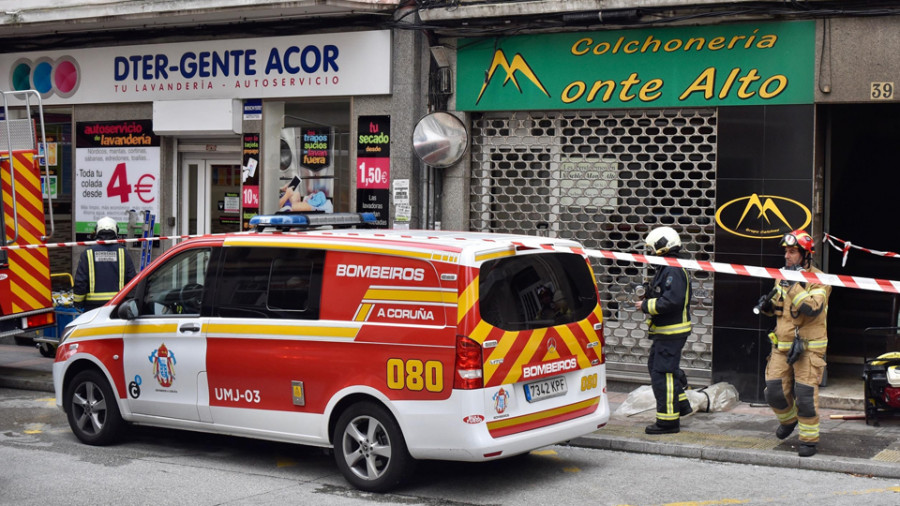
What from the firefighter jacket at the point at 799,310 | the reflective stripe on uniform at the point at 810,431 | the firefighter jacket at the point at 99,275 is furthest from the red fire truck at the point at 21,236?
the reflective stripe on uniform at the point at 810,431

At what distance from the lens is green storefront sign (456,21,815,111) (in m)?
11.1

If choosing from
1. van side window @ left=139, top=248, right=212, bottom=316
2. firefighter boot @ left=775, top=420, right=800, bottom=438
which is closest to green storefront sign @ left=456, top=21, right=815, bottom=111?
firefighter boot @ left=775, top=420, right=800, bottom=438

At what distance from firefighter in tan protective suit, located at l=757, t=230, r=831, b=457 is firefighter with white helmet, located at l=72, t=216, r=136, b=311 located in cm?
688

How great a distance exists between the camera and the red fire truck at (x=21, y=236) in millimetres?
11961

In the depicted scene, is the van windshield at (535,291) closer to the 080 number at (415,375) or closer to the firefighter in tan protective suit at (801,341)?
the 080 number at (415,375)

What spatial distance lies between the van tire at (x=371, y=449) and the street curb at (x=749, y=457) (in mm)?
2330

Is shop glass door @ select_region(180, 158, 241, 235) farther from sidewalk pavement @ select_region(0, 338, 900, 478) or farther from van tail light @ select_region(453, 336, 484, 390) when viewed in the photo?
van tail light @ select_region(453, 336, 484, 390)

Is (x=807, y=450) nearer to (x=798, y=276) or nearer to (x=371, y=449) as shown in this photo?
(x=798, y=276)

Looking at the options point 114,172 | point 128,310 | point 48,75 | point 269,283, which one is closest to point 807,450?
point 269,283

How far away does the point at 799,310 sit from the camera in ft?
27.3

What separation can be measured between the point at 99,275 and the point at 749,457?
7.10m

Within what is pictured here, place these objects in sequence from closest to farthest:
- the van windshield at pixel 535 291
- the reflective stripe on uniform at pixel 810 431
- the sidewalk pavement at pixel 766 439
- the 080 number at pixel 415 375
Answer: the 080 number at pixel 415 375 → the van windshield at pixel 535 291 → the sidewalk pavement at pixel 766 439 → the reflective stripe on uniform at pixel 810 431

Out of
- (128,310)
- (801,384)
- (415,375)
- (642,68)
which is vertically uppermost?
(642,68)

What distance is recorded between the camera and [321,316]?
25.2 ft
